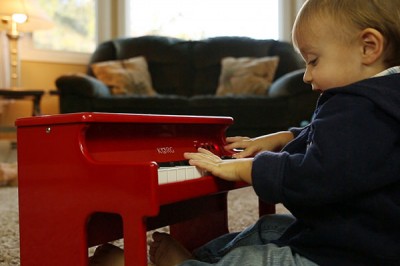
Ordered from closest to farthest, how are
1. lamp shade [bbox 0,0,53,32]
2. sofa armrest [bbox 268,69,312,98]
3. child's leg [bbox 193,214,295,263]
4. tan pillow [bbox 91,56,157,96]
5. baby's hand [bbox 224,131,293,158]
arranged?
child's leg [bbox 193,214,295,263] < baby's hand [bbox 224,131,293,158] < sofa armrest [bbox 268,69,312,98] < lamp shade [bbox 0,0,53,32] < tan pillow [bbox 91,56,157,96]

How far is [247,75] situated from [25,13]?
1.69 metres

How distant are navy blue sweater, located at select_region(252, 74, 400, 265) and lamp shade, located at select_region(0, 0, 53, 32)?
3.06 m

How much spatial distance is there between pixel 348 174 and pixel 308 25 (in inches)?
10.9

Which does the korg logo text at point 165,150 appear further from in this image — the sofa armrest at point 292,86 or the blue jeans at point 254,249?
the sofa armrest at point 292,86

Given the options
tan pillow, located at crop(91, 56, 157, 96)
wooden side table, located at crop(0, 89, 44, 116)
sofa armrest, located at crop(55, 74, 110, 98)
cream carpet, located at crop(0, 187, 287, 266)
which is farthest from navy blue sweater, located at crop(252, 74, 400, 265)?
tan pillow, located at crop(91, 56, 157, 96)

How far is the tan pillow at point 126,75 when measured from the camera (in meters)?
3.55

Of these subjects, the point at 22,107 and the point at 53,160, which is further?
the point at 22,107

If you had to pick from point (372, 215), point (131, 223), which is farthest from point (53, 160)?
point (372, 215)

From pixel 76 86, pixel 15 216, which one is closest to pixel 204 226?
pixel 15 216

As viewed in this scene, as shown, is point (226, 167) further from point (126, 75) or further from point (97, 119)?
point (126, 75)

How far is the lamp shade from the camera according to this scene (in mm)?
3322

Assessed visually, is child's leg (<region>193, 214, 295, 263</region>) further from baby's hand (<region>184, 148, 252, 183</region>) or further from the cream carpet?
the cream carpet

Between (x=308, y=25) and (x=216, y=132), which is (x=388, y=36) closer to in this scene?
(x=308, y=25)

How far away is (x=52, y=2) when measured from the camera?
163 inches
